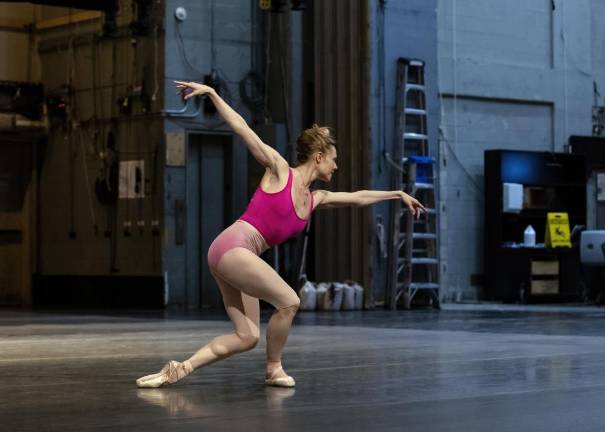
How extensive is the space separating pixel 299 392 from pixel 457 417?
1.50 metres

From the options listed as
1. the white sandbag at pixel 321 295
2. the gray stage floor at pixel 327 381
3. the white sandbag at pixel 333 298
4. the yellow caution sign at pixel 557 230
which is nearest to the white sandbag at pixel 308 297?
the white sandbag at pixel 321 295

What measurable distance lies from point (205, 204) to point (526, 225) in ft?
19.8

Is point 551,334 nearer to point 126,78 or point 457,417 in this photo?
point 457,417

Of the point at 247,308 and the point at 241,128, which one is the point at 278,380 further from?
the point at 241,128

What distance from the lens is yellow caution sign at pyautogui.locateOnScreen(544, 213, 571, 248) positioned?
23906mm

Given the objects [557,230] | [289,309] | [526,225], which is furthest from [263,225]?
A: [526,225]

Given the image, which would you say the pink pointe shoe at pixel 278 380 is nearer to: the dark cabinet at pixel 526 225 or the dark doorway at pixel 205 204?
the dark doorway at pixel 205 204

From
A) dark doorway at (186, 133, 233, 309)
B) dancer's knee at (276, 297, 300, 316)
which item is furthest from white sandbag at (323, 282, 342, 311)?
dancer's knee at (276, 297, 300, 316)

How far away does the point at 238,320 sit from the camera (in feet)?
26.6

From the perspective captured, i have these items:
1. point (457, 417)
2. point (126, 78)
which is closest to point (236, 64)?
point (126, 78)

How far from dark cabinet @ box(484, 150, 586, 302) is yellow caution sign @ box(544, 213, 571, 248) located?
0.14 m

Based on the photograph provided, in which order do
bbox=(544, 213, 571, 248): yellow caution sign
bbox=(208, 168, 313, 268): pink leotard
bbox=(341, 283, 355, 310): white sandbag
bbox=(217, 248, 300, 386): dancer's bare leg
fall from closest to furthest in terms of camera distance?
1. bbox=(217, 248, 300, 386): dancer's bare leg
2. bbox=(208, 168, 313, 268): pink leotard
3. bbox=(341, 283, 355, 310): white sandbag
4. bbox=(544, 213, 571, 248): yellow caution sign

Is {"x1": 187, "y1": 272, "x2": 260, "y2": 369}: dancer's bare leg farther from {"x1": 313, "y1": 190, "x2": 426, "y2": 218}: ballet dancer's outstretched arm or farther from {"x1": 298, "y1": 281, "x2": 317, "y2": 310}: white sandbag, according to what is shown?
{"x1": 298, "y1": 281, "x2": 317, "y2": 310}: white sandbag

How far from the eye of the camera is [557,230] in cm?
2402
